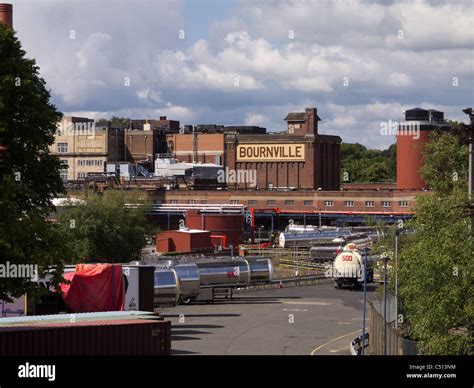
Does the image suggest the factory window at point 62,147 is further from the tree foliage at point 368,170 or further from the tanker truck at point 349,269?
the tanker truck at point 349,269

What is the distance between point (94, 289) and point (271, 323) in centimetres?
1112

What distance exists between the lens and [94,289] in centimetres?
3934

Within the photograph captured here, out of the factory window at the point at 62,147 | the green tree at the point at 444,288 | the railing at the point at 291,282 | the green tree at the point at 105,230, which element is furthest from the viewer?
the factory window at the point at 62,147

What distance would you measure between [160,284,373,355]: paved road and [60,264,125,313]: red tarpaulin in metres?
3.03

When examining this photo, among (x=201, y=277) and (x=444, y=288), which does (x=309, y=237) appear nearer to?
(x=201, y=277)

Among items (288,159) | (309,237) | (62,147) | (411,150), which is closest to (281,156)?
(288,159)

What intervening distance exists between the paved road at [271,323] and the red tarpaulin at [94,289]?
303cm

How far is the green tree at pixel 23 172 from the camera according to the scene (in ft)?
88.8

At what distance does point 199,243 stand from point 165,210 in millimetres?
25077

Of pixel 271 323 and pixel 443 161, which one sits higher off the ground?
pixel 443 161

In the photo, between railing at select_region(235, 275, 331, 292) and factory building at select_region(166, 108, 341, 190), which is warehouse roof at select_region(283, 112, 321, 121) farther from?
railing at select_region(235, 275, 331, 292)

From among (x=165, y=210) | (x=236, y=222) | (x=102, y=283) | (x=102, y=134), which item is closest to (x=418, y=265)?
(x=102, y=283)

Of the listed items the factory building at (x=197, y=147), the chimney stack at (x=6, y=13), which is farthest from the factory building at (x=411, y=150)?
the chimney stack at (x=6, y=13)

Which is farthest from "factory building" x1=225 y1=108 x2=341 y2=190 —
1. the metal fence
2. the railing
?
the metal fence
